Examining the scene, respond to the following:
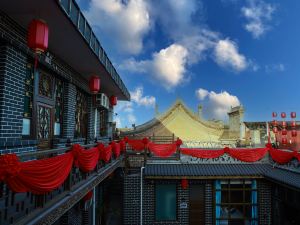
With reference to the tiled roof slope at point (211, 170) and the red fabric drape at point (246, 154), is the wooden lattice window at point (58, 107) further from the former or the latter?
the red fabric drape at point (246, 154)

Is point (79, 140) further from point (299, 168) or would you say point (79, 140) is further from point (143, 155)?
point (299, 168)

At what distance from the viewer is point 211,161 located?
1285 cm

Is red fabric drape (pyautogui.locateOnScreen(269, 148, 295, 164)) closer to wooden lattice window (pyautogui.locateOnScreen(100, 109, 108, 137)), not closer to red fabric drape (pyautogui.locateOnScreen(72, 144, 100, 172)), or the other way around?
red fabric drape (pyautogui.locateOnScreen(72, 144, 100, 172))

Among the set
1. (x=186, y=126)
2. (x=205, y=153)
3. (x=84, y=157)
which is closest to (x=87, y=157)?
(x=84, y=157)

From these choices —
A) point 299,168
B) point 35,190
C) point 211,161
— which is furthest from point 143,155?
point 35,190

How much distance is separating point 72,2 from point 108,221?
500 inches

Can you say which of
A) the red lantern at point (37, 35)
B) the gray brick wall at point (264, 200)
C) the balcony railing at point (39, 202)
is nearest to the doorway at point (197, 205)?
the gray brick wall at point (264, 200)

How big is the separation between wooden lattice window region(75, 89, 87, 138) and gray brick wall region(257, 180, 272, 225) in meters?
9.23

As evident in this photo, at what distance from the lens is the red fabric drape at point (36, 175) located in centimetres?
284

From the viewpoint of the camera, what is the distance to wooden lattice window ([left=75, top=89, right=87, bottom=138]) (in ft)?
31.6

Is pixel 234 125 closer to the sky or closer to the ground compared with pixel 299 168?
closer to the sky

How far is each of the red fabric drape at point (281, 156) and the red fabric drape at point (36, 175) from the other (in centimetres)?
962

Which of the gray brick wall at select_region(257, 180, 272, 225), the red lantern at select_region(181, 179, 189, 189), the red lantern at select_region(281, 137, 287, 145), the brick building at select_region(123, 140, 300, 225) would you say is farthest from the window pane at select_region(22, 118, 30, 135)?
the red lantern at select_region(281, 137, 287, 145)

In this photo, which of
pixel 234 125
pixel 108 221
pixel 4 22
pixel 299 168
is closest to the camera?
pixel 4 22
